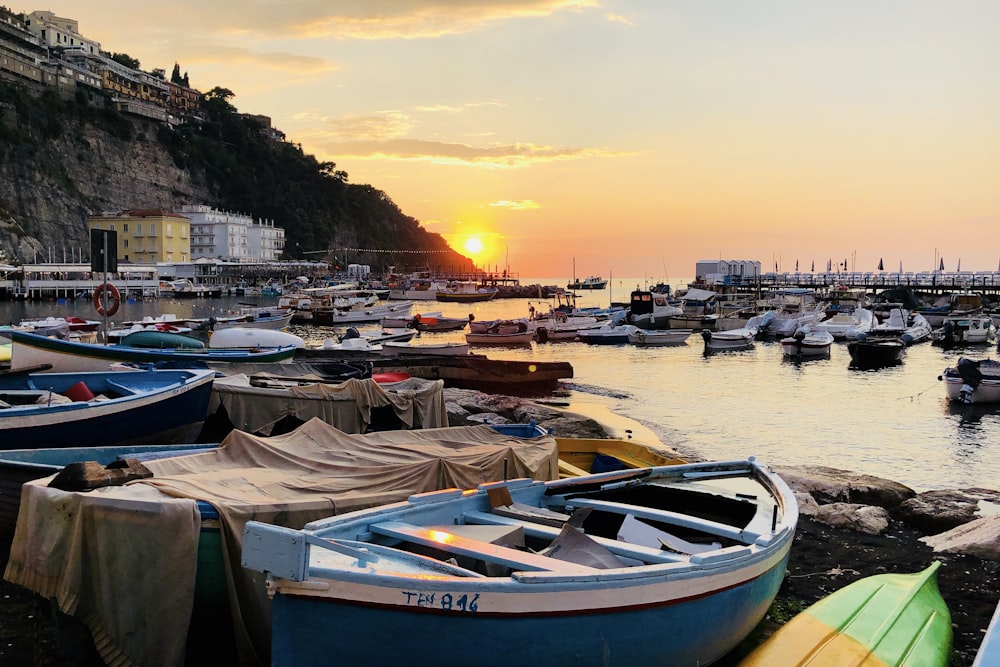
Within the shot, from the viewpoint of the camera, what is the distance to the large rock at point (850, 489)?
42.4ft

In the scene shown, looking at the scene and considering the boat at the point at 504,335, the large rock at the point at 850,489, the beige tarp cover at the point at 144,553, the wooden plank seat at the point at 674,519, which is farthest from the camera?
the boat at the point at 504,335

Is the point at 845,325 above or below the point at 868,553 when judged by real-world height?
above

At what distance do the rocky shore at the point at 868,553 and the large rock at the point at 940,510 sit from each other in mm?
14

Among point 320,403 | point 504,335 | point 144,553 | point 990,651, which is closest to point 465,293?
point 504,335

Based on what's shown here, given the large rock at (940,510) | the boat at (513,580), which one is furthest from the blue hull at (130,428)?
the large rock at (940,510)

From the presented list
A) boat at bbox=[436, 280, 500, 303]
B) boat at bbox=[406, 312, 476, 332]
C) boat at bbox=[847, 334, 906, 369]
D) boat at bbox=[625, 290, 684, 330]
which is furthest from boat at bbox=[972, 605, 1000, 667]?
boat at bbox=[436, 280, 500, 303]

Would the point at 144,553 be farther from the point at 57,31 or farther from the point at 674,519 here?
the point at 57,31

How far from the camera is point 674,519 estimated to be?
735 centimetres

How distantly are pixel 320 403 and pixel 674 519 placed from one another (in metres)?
8.31

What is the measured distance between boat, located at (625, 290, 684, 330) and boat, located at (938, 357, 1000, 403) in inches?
1120

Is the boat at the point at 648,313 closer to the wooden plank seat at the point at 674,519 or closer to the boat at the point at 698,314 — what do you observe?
the boat at the point at 698,314

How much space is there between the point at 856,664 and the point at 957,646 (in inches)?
90.2

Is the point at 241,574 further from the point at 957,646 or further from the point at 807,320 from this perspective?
the point at 807,320

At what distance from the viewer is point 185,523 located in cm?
625
